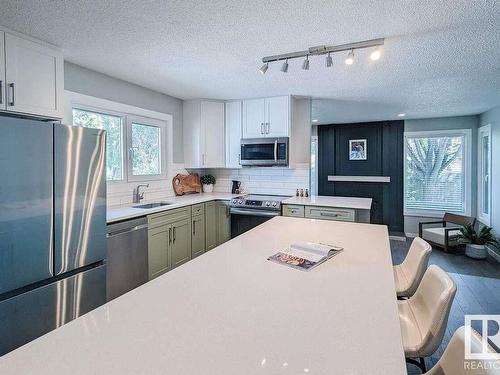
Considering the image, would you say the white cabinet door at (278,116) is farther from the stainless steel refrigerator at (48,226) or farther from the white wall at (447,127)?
the white wall at (447,127)

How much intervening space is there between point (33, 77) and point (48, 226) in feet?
3.91

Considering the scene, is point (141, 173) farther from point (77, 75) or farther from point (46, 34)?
point (46, 34)

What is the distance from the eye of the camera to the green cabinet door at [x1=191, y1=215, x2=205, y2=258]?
3.59 m

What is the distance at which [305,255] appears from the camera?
1.47m

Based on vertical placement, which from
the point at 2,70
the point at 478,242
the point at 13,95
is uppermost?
the point at 2,70

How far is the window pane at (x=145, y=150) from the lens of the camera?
3582 millimetres

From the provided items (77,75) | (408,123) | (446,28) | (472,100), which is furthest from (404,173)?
(77,75)

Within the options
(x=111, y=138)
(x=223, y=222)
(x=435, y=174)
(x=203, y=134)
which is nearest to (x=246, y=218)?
(x=223, y=222)

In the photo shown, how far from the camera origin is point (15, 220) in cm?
168

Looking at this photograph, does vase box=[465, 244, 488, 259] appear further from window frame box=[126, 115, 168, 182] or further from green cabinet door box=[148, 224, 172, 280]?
window frame box=[126, 115, 168, 182]

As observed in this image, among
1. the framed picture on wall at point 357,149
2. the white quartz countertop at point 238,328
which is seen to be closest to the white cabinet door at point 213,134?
the white quartz countertop at point 238,328

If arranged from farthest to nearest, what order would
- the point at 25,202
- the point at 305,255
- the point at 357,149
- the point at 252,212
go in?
1. the point at 357,149
2. the point at 252,212
3. the point at 25,202
4. the point at 305,255

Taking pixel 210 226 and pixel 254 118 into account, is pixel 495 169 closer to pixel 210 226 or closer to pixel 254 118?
pixel 254 118

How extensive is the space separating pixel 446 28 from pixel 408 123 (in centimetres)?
427
